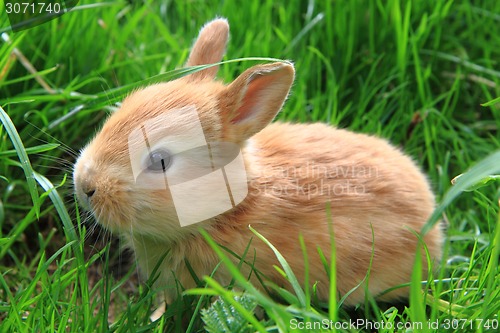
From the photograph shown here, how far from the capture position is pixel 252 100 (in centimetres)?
296

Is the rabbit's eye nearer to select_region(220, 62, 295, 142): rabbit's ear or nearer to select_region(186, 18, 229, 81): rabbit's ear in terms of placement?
select_region(220, 62, 295, 142): rabbit's ear

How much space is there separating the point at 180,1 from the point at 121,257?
189 cm

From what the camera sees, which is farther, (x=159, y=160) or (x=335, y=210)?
(x=335, y=210)

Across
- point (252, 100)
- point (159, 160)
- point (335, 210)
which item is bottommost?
point (335, 210)

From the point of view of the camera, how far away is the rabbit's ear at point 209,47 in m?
3.28

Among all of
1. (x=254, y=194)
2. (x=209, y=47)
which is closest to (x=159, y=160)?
(x=254, y=194)

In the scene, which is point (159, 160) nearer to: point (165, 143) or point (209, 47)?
point (165, 143)

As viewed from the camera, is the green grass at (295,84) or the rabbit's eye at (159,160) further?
the green grass at (295,84)

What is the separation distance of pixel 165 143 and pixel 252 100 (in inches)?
16.7

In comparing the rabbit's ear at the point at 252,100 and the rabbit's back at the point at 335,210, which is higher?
the rabbit's ear at the point at 252,100

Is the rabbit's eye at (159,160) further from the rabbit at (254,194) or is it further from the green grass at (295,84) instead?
the green grass at (295,84)

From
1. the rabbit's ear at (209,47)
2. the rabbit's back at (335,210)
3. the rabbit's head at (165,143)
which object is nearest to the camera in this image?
the rabbit's head at (165,143)

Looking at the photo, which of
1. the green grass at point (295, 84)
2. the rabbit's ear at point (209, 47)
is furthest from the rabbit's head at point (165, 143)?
the rabbit's ear at point (209, 47)

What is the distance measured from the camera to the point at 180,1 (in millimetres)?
4680
